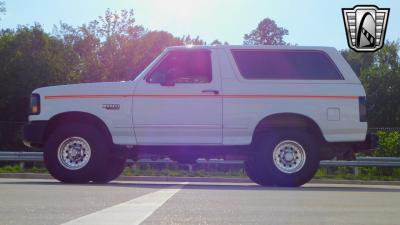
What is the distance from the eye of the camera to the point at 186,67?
9.87m

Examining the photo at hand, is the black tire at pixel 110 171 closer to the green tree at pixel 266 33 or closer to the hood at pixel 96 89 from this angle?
the hood at pixel 96 89

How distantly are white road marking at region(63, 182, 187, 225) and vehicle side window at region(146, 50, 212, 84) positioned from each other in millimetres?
3205

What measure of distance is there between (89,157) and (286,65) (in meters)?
3.49

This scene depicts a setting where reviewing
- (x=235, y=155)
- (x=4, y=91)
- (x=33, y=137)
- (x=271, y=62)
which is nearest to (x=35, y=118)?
(x=33, y=137)

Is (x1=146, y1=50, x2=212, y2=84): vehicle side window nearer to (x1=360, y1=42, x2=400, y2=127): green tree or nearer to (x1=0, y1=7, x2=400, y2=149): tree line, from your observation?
(x1=0, y1=7, x2=400, y2=149): tree line

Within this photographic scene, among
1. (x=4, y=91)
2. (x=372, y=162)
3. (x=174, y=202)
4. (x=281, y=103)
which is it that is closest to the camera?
(x=174, y=202)

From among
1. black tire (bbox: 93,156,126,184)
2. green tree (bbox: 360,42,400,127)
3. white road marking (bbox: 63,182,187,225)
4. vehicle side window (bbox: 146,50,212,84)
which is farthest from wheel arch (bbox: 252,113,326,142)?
green tree (bbox: 360,42,400,127)

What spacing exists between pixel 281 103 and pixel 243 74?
0.78m

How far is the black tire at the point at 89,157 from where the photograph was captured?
A: 376 inches

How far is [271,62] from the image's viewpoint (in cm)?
991

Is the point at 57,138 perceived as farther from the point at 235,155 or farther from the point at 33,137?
the point at 235,155

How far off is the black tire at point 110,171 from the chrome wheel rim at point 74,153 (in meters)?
0.31

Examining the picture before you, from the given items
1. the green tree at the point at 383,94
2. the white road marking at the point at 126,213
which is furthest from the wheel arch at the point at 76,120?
the green tree at the point at 383,94

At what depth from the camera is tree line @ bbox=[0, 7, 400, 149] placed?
38406 mm
